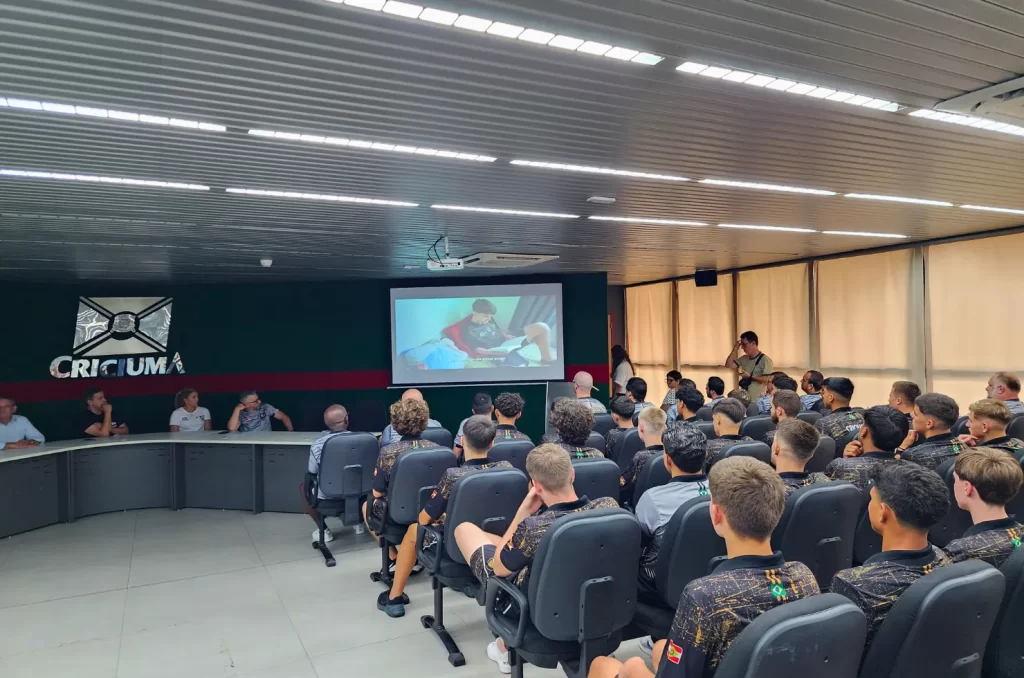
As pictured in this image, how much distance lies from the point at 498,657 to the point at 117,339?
911 cm

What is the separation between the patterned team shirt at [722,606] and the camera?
5.31 ft

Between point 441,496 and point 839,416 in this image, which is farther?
point 839,416

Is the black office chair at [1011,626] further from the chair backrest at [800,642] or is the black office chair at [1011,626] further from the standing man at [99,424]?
the standing man at [99,424]

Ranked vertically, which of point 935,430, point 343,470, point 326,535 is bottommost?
point 326,535

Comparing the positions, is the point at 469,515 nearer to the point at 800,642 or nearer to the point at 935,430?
the point at 800,642

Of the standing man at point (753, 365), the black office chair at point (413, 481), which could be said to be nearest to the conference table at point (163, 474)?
the black office chair at point (413, 481)

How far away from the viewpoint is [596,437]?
4996mm

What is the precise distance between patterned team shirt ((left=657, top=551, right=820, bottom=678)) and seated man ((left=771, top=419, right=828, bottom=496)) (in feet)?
4.21

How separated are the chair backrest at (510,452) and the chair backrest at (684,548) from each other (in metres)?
1.76

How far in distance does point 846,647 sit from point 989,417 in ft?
9.29

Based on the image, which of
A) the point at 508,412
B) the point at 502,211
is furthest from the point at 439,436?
the point at 502,211

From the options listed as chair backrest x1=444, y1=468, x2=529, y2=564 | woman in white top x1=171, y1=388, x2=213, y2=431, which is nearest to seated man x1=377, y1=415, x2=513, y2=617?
chair backrest x1=444, y1=468, x2=529, y2=564

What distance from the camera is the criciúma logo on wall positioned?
31.9ft

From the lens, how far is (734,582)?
169 centimetres
